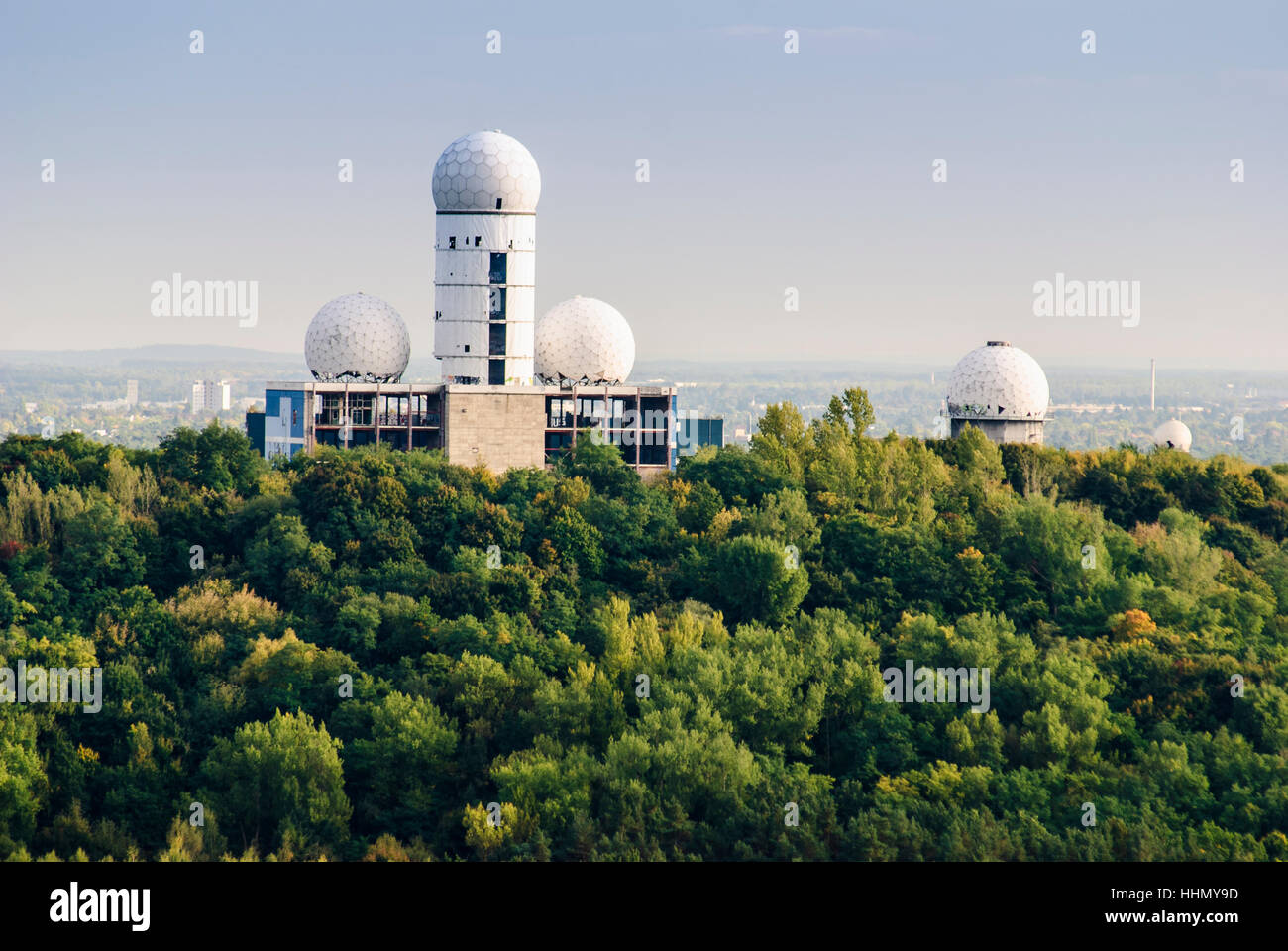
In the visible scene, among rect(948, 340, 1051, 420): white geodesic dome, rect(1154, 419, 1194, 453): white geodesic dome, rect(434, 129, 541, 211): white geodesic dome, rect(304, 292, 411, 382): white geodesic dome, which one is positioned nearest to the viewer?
rect(434, 129, 541, 211): white geodesic dome

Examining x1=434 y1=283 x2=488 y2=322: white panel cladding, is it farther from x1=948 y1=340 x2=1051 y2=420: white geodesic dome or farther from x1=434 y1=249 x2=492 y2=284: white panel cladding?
x1=948 y1=340 x2=1051 y2=420: white geodesic dome

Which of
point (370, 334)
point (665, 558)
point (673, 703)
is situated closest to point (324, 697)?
point (673, 703)

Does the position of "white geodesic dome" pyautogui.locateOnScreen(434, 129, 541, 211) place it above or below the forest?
above

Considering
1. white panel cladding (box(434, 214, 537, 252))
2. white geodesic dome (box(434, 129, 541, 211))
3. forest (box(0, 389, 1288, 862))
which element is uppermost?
white geodesic dome (box(434, 129, 541, 211))

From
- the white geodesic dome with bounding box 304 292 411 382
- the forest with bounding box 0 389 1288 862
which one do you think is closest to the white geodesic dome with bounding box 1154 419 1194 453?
the forest with bounding box 0 389 1288 862

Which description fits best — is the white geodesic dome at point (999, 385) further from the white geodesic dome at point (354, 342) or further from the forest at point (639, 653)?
the white geodesic dome at point (354, 342)

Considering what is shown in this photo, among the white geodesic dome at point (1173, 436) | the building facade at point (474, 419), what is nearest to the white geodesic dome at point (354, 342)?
the building facade at point (474, 419)
